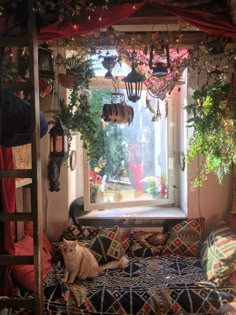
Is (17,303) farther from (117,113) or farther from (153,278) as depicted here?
(117,113)

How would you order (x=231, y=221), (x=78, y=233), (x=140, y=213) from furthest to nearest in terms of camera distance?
(x=140, y=213) → (x=78, y=233) → (x=231, y=221)

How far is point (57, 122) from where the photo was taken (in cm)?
315

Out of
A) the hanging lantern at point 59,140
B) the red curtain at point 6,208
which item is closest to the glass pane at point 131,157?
the hanging lantern at point 59,140

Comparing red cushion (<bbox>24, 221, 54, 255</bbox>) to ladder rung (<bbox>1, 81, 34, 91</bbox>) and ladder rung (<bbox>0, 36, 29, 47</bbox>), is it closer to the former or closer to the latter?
ladder rung (<bbox>1, 81, 34, 91</bbox>)

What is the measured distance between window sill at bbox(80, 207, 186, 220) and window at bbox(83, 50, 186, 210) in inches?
2.8

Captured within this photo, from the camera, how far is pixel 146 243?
3.54 meters

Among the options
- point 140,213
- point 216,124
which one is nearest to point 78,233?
point 140,213

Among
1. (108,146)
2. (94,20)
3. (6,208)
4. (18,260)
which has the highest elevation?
(94,20)

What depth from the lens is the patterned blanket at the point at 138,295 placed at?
259 cm

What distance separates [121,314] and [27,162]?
142 centimetres

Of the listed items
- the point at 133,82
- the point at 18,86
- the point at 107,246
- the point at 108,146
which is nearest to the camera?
the point at 18,86

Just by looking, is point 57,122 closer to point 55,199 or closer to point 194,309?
point 55,199

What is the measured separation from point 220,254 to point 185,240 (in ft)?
1.99

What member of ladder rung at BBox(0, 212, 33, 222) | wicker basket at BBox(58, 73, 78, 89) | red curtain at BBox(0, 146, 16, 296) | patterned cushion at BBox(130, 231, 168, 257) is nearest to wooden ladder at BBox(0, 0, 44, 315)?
ladder rung at BBox(0, 212, 33, 222)
